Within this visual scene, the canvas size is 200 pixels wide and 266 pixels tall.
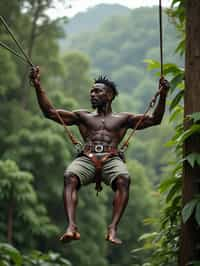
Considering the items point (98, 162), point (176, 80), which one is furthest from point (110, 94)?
point (98, 162)

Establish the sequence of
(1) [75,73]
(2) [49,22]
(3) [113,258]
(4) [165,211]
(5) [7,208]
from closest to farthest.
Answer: (4) [165,211] → (5) [7,208] → (2) [49,22] → (3) [113,258] → (1) [75,73]

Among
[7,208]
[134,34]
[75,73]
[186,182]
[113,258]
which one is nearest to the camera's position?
[186,182]

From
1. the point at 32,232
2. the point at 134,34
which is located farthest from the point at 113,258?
the point at 134,34

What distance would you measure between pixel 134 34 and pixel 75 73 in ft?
164

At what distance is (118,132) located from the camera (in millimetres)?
5297

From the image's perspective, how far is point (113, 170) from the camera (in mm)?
4992

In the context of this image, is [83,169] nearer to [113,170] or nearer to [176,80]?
[113,170]

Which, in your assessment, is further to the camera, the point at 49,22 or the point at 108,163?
the point at 49,22

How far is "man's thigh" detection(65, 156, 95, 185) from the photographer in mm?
4973

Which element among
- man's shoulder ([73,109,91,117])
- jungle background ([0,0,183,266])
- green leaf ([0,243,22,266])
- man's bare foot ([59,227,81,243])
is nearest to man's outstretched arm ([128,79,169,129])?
man's shoulder ([73,109,91,117])

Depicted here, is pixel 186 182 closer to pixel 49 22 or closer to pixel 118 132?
pixel 118 132

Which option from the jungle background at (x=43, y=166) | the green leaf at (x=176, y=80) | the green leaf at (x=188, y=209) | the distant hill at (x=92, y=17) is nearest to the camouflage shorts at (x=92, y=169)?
the green leaf at (x=188, y=209)

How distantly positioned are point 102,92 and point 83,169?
0.65m

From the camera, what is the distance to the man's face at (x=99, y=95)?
5.30 m
